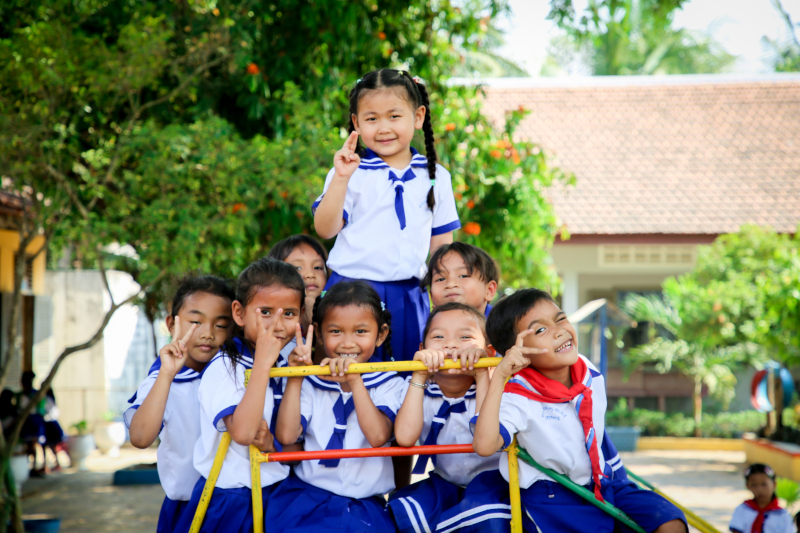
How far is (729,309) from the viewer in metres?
9.17

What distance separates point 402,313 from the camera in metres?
2.94

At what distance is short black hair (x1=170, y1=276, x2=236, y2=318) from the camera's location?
2707 mm

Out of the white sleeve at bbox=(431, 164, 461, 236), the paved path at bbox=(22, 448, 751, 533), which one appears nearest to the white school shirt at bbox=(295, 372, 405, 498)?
the white sleeve at bbox=(431, 164, 461, 236)

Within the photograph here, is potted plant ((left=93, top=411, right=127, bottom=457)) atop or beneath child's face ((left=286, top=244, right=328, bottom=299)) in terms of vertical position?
beneath

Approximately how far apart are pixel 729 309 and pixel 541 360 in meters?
7.67

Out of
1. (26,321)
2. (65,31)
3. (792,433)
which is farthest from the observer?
(26,321)

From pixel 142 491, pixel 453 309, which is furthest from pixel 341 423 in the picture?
pixel 142 491

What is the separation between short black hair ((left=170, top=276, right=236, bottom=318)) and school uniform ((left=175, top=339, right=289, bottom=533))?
1.10 ft

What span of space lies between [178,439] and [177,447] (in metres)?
0.03

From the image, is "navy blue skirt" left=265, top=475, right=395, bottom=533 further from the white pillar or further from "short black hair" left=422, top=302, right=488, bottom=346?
the white pillar

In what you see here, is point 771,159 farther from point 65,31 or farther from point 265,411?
point 265,411

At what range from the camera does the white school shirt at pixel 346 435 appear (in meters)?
2.38

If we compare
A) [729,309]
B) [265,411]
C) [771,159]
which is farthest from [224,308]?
[771,159]

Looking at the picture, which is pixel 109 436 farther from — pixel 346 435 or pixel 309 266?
pixel 346 435
